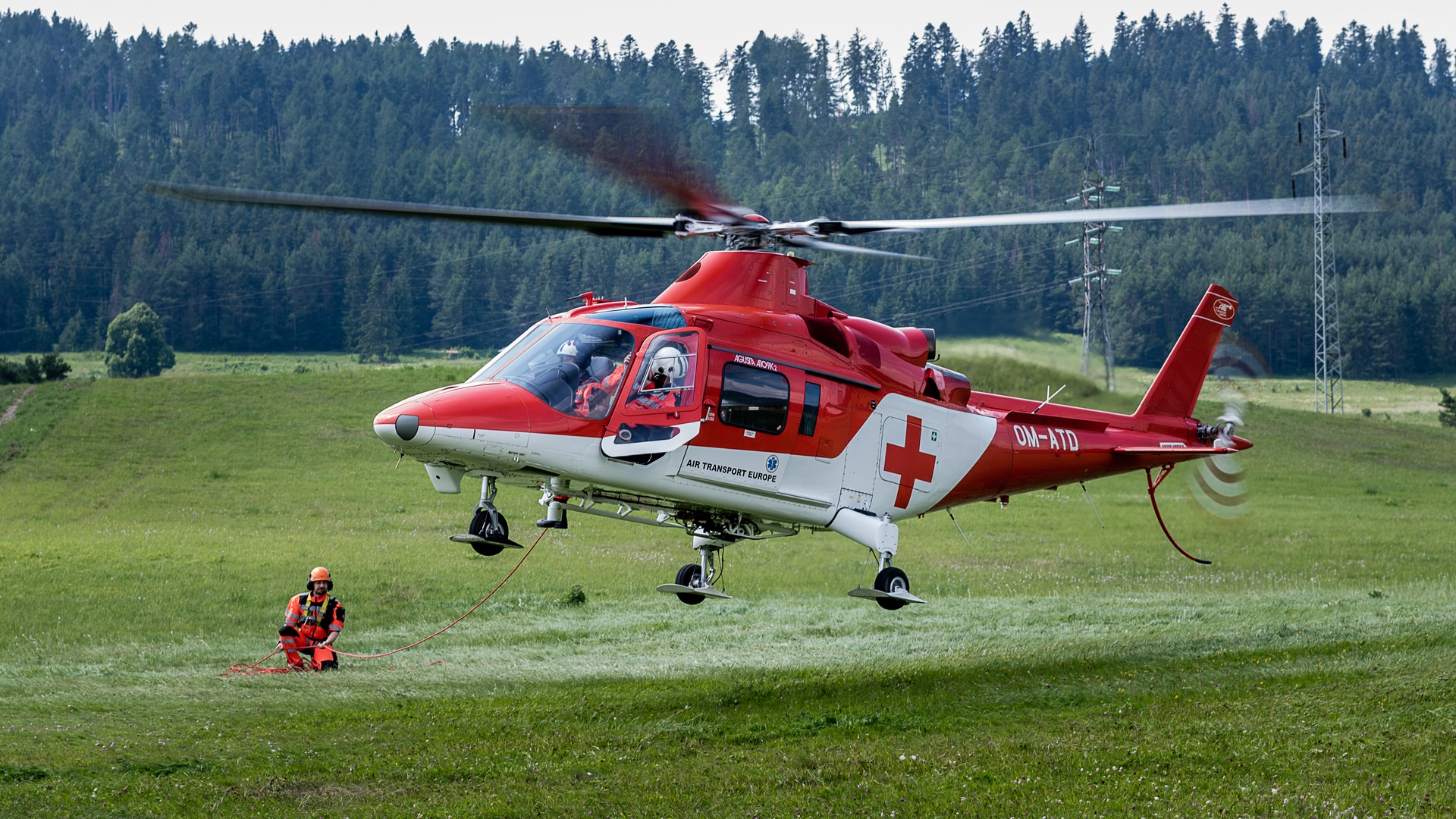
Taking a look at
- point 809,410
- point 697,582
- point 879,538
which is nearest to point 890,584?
point 879,538

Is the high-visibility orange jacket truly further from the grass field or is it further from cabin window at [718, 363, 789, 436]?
cabin window at [718, 363, 789, 436]

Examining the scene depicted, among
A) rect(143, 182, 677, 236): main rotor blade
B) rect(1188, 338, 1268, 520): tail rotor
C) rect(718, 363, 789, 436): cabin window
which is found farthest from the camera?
rect(1188, 338, 1268, 520): tail rotor

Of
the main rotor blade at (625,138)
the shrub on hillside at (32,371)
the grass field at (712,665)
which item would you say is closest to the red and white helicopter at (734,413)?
the main rotor blade at (625,138)

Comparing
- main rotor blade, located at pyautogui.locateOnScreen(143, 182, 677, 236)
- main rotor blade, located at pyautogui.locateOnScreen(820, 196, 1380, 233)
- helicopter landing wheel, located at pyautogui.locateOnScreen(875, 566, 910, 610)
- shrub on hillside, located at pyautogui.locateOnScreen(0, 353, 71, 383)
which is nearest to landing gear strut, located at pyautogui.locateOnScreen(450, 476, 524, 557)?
main rotor blade, located at pyautogui.locateOnScreen(143, 182, 677, 236)

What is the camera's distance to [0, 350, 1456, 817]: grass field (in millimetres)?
11969

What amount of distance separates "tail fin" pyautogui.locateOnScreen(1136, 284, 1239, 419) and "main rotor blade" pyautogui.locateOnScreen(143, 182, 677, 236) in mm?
8568

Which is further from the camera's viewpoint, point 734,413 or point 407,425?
point 734,413

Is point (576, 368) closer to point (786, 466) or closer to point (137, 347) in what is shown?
point (786, 466)

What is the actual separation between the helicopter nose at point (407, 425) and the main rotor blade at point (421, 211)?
197cm

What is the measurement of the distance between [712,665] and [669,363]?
562cm

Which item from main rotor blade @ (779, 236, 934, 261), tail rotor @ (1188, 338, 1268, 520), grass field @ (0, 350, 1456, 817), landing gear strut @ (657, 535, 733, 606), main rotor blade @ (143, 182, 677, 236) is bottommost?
grass field @ (0, 350, 1456, 817)

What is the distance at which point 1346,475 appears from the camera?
151 feet

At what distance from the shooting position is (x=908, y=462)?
17.1 metres

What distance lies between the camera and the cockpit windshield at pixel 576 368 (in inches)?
558
